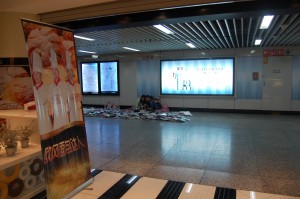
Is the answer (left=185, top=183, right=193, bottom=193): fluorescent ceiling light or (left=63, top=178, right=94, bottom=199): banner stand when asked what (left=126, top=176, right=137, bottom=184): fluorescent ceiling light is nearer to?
(left=63, top=178, right=94, bottom=199): banner stand

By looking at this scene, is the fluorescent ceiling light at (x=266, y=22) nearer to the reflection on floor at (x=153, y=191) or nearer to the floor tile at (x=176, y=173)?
the floor tile at (x=176, y=173)

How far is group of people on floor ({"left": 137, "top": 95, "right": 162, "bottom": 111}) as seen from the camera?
1098 centimetres

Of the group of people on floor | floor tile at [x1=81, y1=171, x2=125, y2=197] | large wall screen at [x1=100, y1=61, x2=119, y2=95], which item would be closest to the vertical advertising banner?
floor tile at [x1=81, y1=171, x2=125, y2=197]

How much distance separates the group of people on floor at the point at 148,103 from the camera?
1098cm

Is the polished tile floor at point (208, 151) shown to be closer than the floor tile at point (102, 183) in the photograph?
No

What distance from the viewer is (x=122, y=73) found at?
12.3 m

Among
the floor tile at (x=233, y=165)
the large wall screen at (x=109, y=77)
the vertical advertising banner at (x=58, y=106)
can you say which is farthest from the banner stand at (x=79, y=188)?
the large wall screen at (x=109, y=77)

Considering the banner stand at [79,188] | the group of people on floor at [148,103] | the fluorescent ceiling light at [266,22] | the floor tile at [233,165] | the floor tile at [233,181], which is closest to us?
the banner stand at [79,188]

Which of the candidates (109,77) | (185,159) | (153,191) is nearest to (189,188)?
(153,191)

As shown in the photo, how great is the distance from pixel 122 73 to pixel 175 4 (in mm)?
9183

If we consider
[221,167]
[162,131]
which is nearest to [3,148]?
[221,167]

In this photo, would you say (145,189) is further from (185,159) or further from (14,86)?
(14,86)

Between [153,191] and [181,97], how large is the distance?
8038 millimetres

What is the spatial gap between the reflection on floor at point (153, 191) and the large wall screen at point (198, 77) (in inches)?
297
